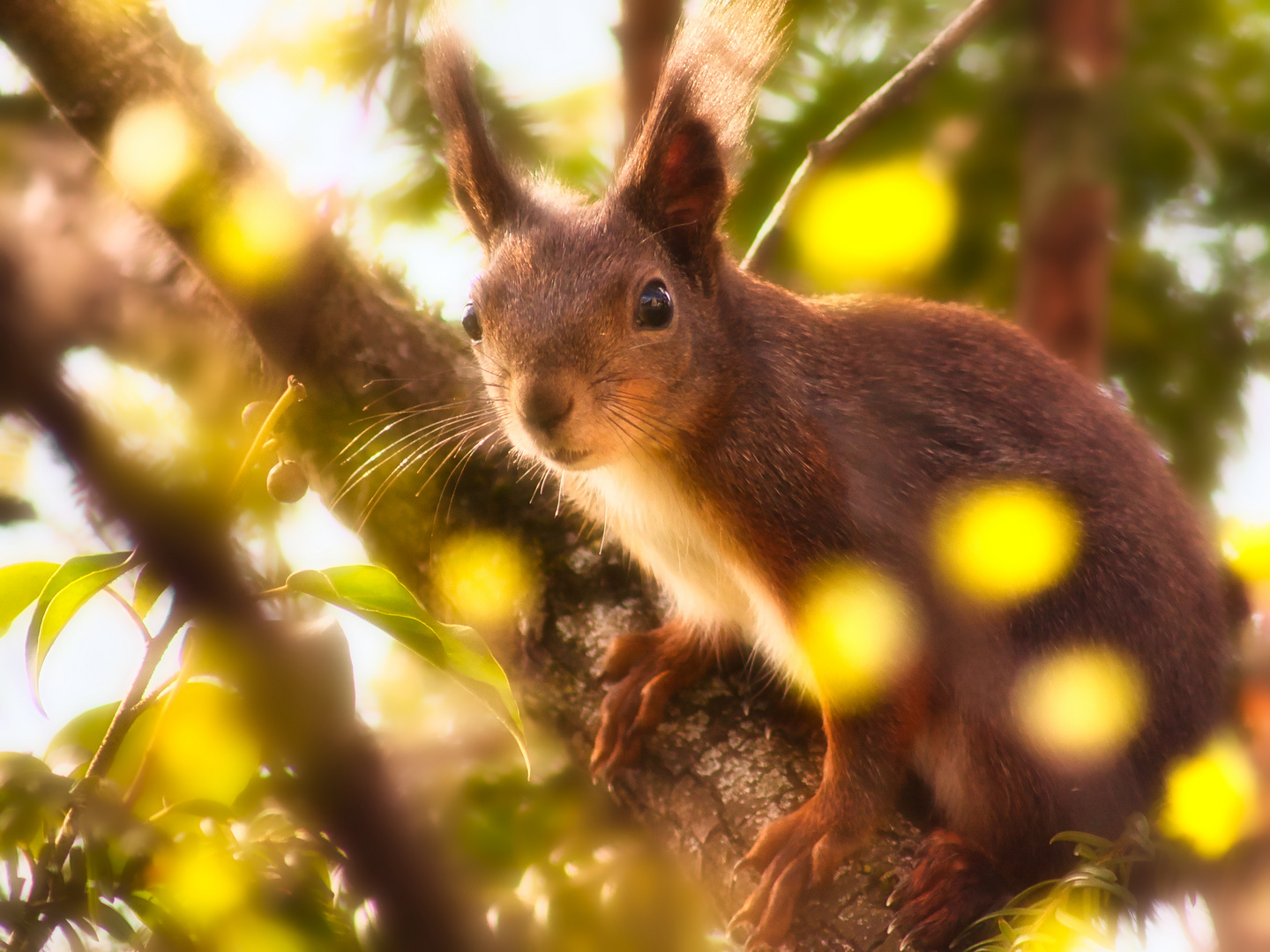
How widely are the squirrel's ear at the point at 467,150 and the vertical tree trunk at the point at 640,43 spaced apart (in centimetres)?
76

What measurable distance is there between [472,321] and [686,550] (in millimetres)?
626

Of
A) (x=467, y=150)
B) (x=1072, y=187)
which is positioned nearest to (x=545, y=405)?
(x=467, y=150)

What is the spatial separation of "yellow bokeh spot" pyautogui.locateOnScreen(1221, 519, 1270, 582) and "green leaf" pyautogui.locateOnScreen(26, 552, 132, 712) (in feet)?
6.96

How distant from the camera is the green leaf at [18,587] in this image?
1066 mm

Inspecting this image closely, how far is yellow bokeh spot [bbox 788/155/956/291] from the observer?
2.86 meters

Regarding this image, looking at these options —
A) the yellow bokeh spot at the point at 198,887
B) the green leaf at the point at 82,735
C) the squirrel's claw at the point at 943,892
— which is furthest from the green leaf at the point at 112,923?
the squirrel's claw at the point at 943,892

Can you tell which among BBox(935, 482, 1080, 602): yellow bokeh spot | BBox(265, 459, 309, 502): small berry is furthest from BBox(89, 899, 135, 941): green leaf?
BBox(935, 482, 1080, 602): yellow bokeh spot

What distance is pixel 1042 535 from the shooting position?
1.97 m

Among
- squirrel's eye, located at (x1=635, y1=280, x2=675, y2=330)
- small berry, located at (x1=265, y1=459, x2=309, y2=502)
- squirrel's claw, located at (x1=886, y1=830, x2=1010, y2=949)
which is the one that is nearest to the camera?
small berry, located at (x1=265, y1=459, x2=309, y2=502)

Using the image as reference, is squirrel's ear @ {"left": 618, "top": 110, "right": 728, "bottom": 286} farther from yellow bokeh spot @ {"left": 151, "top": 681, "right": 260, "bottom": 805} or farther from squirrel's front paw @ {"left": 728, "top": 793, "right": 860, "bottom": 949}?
yellow bokeh spot @ {"left": 151, "top": 681, "right": 260, "bottom": 805}

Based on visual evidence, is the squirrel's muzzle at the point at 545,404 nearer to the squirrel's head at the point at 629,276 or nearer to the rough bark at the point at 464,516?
the squirrel's head at the point at 629,276

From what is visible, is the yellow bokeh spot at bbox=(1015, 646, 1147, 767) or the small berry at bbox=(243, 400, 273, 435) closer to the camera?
the small berry at bbox=(243, 400, 273, 435)

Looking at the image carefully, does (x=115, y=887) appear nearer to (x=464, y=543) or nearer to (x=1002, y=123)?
(x=464, y=543)

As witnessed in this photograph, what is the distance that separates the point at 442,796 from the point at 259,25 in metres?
1.71
